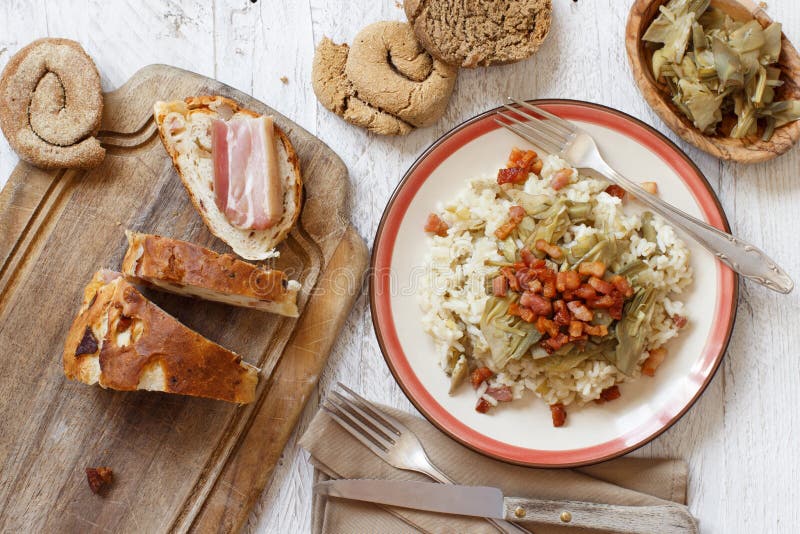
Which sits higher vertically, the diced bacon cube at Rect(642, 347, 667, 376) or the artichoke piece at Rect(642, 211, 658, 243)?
the artichoke piece at Rect(642, 211, 658, 243)

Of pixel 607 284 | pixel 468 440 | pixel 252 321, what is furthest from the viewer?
pixel 252 321

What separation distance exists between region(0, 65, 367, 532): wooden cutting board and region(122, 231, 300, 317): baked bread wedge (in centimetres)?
24

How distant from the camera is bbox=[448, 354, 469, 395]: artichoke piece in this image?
350 centimetres

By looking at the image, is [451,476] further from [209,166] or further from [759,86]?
[759,86]

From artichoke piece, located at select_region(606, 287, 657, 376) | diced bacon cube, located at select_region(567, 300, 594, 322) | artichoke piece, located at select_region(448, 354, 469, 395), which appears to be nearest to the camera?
diced bacon cube, located at select_region(567, 300, 594, 322)

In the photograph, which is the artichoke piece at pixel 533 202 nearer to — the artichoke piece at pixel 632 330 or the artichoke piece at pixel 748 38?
the artichoke piece at pixel 632 330

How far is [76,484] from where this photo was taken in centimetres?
359

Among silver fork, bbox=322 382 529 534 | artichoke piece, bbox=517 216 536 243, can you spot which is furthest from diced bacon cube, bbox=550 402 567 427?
artichoke piece, bbox=517 216 536 243

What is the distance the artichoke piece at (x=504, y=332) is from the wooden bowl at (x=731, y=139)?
1.28 metres

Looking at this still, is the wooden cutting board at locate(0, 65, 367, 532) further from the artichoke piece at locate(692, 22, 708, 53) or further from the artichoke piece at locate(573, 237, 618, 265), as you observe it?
the artichoke piece at locate(692, 22, 708, 53)

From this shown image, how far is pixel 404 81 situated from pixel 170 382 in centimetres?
195

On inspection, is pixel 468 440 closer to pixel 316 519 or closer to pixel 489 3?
pixel 316 519

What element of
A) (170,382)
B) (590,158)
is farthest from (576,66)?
(170,382)

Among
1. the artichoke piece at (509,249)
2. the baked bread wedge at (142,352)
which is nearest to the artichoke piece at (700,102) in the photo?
the artichoke piece at (509,249)
